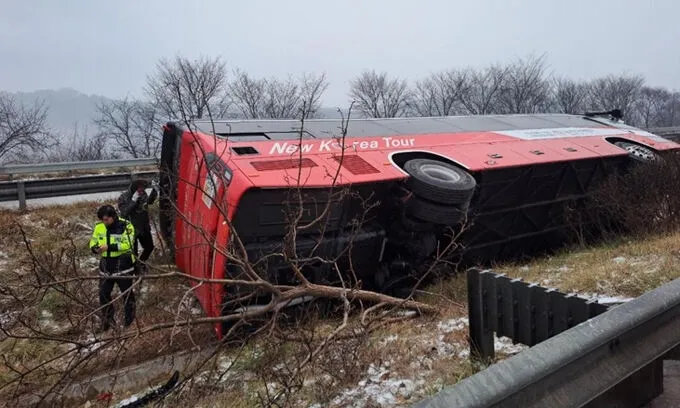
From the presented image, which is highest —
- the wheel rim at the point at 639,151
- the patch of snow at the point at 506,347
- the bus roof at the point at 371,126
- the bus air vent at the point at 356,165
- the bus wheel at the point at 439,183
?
A: the bus roof at the point at 371,126

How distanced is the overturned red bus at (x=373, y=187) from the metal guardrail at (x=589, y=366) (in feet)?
8.86

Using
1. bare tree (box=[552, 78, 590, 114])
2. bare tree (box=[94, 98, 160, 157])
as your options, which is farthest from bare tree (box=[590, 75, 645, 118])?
bare tree (box=[94, 98, 160, 157])

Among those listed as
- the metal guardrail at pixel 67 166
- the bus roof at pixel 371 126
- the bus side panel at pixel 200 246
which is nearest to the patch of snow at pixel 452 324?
the bus side panel at pixel 200 246

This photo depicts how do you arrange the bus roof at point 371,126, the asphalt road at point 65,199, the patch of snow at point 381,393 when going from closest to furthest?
the patch of snow at point 381,393
the bus roof at point 371,126
the asphalt road at point 65,199

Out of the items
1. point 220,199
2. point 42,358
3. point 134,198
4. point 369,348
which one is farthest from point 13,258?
point 369,348

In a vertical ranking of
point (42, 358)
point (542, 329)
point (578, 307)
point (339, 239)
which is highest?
point (578, 307)

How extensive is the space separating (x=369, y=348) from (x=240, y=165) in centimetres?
226

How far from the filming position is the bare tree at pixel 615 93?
49.3 meters

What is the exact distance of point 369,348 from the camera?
391 centimetres

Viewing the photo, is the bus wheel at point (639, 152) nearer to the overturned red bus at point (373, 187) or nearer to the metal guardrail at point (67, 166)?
the overturned red bus at point (373, 187)

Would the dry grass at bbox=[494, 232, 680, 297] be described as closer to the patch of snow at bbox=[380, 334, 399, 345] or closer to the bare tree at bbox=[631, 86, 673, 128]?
the patch of snow at bbox=[380, 334, 399, 345]

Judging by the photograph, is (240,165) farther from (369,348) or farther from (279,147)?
(369,348)

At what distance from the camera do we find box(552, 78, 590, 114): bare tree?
44.8m

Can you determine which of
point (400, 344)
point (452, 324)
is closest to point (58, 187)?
point (400, 344)
